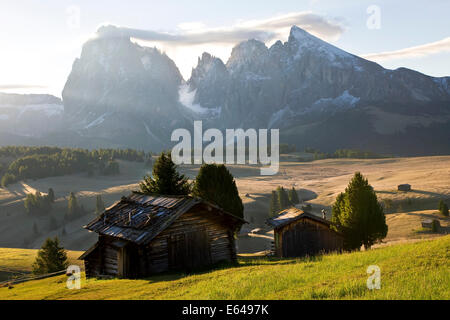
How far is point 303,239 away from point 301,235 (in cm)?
41

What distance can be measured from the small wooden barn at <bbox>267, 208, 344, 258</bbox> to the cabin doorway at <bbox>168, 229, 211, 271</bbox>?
1029cm

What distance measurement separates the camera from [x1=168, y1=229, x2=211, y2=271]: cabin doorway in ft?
77.4

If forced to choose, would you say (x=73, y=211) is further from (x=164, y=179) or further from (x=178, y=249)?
(x=178, y=249)

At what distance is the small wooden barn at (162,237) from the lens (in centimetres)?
2286

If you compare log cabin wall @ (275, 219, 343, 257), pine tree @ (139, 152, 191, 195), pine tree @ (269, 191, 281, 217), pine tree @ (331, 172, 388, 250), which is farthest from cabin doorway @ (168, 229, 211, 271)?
pine tree @ (269, 191, 281, 217)

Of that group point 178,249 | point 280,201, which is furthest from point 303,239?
point 280,201

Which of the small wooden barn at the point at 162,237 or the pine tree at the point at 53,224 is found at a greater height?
the small wooden barn at the point at 162,237

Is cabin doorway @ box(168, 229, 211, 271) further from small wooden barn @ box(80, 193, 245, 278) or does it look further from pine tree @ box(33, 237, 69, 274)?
pine tree @ box(33, 237, 69, 274)

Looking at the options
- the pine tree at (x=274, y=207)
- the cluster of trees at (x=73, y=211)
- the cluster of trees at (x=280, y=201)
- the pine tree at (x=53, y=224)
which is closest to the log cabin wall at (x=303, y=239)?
the pine tree at (x=274, y=207)

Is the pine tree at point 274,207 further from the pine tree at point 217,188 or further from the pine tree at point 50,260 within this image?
the pine tree at point 50,260

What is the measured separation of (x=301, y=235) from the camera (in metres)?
34.2
